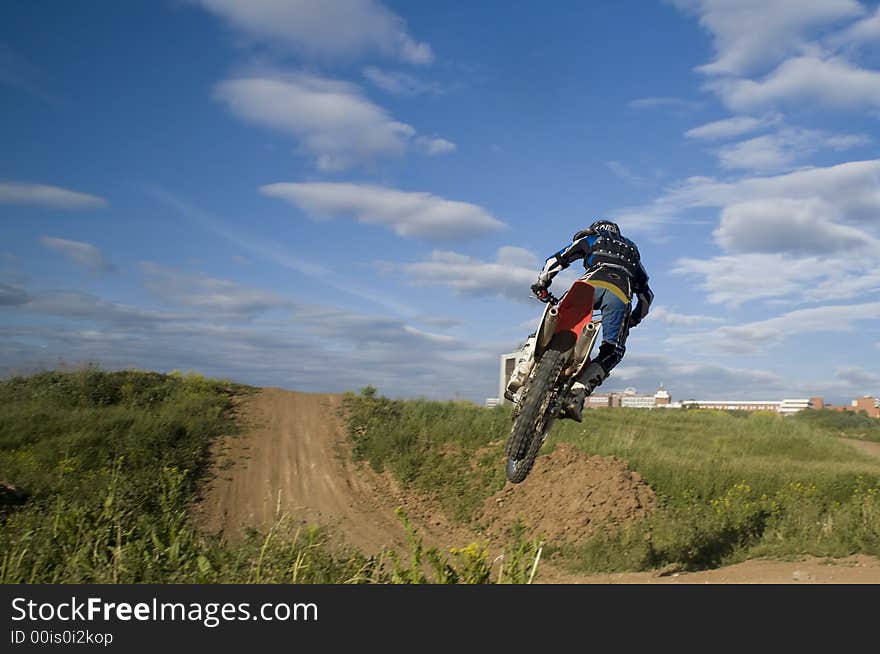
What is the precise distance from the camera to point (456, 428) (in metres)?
19.3

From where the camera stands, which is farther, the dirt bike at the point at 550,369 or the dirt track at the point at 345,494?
the dirt track at the point at 345,494

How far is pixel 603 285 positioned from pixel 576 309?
367mm

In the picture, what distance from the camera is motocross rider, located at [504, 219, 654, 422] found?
21.5 ft

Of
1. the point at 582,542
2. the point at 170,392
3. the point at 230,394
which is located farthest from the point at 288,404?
the point at 582,542

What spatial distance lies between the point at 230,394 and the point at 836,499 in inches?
672

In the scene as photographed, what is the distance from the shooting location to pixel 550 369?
650 cm

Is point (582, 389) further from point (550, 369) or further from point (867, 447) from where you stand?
point (867, 447)

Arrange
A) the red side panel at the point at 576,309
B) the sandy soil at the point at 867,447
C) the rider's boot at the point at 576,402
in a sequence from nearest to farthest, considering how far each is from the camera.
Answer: the rider's boot at the point at 576,402, the red side panel at the point at 576,309, the sandy soil at the point at 867,447

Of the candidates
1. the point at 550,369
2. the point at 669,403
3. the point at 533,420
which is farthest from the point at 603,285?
the point at 669,403

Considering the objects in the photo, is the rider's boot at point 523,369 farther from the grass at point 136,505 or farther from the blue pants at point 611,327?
the grass at point 136,505

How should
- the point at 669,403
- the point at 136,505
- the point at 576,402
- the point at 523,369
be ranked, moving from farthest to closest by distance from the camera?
1. the point at 669,403
2. the point at 136,505
3. the point at 523,369
4. the point at 576,402

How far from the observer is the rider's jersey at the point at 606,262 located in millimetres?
6672

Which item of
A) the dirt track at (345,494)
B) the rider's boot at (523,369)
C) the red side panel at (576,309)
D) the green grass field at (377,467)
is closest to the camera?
the green grass field at (377,467)

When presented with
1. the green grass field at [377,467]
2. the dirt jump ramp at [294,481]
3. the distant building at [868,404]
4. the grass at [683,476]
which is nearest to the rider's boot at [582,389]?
the green grass field at [377,467]
